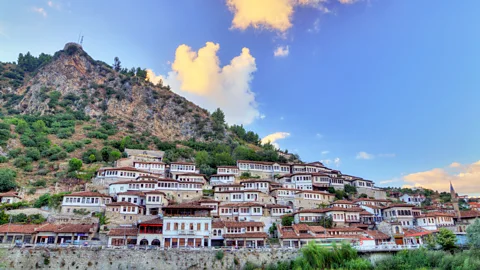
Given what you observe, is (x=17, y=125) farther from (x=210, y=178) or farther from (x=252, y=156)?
(x=252, y=156)

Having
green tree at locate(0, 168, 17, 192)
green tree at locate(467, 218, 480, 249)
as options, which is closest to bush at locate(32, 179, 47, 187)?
green tree at locate(0, 168, 17, 192)

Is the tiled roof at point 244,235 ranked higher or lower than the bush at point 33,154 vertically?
lower

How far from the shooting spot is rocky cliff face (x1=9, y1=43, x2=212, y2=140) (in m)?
98.6

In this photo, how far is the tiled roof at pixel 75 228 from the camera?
125 ft

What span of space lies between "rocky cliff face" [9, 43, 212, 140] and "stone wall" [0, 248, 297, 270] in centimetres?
6670

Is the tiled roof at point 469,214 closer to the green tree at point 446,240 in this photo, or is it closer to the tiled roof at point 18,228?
the green tree at point 446,240

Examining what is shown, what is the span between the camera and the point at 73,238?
3841 centimetres

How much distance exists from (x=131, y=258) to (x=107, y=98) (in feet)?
270

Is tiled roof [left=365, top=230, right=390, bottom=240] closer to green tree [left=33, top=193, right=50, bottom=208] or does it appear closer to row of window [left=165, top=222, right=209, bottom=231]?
row of window [left=165, top=222, right=209, bottom=231]

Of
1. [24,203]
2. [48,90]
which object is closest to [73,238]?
[24,203]

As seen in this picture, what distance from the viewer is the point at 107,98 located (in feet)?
349

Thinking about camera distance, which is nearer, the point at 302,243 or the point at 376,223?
the point at 302,243

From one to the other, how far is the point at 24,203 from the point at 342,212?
4493 cm

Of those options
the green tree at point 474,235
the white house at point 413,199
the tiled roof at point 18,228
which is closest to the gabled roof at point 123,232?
the tiled roof at point 18,228
